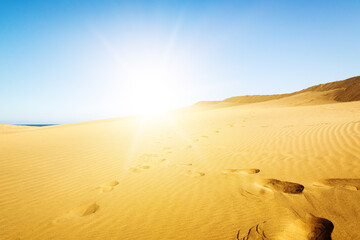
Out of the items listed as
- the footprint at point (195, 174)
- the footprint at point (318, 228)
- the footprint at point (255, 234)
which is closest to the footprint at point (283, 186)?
the footprint at point (318, 228)

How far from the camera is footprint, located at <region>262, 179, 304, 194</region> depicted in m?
2.36

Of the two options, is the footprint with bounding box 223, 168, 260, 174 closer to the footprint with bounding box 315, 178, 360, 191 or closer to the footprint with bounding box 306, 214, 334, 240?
the footprint with bounding box 315, 178, 360, 191

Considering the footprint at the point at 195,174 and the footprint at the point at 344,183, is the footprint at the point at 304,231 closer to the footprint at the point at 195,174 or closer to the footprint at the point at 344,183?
the footprint at the point at 344,183

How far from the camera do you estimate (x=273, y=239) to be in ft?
5.12

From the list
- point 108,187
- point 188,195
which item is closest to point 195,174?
point 188,195

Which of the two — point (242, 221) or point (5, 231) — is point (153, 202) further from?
point (5, 231)

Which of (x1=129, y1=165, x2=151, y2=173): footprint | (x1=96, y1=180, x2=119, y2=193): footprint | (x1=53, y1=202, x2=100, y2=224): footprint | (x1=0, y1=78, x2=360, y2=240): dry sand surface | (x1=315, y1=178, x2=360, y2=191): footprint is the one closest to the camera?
(x1=0, y1=78, x2=360, y2=240): dry sand surface

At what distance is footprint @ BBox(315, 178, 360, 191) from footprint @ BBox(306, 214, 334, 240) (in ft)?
3.29

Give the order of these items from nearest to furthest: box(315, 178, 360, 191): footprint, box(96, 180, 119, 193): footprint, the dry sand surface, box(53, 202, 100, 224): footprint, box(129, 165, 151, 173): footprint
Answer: the dry sand surface → box(53, 202, 100, 224): footprint → box(315, 178, 360, 191): footprint → box(96, 180, 119, 193): footprint → box(129, 165, 151, 173): footprint

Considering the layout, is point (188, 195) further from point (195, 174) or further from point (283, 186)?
point (283, 186)

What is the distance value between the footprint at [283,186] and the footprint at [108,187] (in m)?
2.43

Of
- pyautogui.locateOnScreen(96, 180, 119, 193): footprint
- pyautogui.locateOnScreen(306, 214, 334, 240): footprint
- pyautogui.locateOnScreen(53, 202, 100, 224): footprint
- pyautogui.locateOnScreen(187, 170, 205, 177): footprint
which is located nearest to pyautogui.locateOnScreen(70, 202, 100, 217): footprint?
pyautogui.locateOnScreen(53, 202, 100, 224): footprint

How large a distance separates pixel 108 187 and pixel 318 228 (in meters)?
2.81

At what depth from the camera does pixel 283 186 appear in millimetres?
2502
